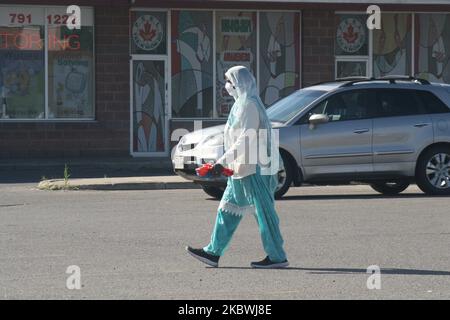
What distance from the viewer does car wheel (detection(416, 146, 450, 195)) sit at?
612 inches

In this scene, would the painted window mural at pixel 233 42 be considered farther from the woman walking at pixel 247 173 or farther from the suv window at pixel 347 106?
the woman walking at pixel 247 173

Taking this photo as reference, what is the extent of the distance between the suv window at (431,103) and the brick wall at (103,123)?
9.19m

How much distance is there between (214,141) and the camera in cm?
1464

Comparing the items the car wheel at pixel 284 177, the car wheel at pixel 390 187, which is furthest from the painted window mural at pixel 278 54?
the car wheel at pixel 284 177

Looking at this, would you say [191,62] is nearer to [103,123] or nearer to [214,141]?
[103,123]

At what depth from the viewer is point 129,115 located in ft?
76.7

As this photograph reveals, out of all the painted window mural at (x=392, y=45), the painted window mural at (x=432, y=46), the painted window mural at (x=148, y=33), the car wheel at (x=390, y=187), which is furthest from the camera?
the painted window mural at (x=432, y=46)

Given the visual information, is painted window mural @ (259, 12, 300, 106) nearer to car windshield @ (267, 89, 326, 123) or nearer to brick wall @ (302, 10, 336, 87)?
brick wall @ (302, 10, 336, 87)

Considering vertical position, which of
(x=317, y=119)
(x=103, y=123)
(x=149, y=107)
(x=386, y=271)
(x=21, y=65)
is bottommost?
(x=386, y=271)

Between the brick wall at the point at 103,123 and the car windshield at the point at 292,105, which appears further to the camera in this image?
the brick wall at the point at 103,123

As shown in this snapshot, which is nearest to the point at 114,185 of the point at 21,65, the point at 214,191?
the point at 214,191

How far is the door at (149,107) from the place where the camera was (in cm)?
2356

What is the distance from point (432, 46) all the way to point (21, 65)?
9996 mm

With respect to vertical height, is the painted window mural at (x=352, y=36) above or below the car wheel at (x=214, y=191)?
above
